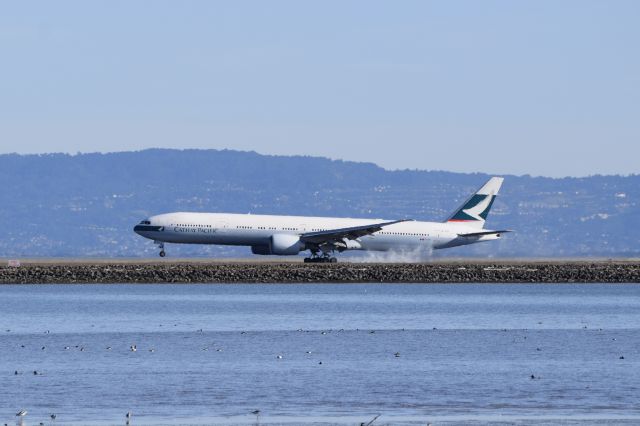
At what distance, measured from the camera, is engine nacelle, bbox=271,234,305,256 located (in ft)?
315

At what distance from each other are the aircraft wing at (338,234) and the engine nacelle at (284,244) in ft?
2.21

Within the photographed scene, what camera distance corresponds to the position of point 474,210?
111m

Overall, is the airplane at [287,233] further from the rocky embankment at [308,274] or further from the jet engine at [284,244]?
the rocky embankment at [308,274]

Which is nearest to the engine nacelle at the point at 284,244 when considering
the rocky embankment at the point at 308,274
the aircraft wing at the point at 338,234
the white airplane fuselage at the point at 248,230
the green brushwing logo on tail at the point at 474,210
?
the white airplane fuselage at the point at 248,230

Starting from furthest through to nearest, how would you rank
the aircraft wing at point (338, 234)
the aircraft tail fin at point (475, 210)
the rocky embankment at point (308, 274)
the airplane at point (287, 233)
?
1. the aircraft tail fin at point (475, 210)
2. the aircraft wing at point (338, 234)
3. the airplane at point (287, 233)
4. the rocky embankment at point (308, 274)

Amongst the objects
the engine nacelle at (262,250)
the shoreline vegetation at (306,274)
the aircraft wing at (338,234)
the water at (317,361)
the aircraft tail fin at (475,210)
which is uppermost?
the aircraft tail fin at (475,210)

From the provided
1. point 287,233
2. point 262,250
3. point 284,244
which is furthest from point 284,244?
point 262,250

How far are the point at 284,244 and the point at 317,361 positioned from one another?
178 ft

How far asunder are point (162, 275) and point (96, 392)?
164 feet

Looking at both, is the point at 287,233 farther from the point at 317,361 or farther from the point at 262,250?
the point at 317,361

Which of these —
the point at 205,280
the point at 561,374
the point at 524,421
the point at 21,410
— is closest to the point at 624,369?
the point at 561,374

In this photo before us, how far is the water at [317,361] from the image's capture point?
32.8 metres

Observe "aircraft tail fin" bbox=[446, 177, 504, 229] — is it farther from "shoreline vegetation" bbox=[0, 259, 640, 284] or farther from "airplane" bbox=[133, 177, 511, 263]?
"shoreline vegetation" bbox=[0, 259, 640, 284]

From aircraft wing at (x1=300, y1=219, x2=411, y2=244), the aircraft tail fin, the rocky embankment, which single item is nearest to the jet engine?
aircraft wing at (x1=300, y1=219, x2=411, y2=244)
